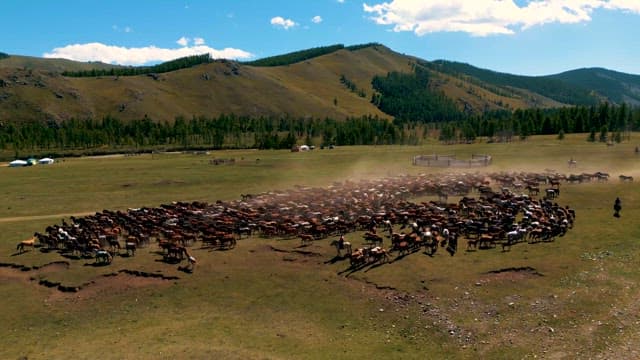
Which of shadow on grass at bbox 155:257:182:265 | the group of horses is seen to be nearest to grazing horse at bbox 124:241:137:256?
the group of horses

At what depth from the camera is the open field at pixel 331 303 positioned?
21125 millimetres

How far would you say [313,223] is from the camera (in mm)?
38750

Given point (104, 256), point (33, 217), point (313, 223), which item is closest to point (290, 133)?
point (33, 217)

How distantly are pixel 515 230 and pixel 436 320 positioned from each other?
1477 cm

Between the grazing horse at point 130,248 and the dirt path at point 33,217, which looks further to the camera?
the dirt path at point 33,217

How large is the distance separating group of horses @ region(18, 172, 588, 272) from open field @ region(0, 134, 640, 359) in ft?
4.46

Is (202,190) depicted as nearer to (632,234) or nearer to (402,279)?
(402,279)

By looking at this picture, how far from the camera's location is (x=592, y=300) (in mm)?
24438

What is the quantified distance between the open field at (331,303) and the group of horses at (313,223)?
136 cm

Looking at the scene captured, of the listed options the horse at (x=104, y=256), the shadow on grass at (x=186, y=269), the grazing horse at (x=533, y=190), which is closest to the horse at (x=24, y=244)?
the horse at (x=104, y=256)

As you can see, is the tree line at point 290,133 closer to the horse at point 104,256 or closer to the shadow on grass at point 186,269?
the horse at point 104,256

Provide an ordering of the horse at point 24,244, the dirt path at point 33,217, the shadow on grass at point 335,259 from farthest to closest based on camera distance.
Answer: the dirt path at point 33,217 < the horse at point 24,244 < the shadow on grass at point 335,259

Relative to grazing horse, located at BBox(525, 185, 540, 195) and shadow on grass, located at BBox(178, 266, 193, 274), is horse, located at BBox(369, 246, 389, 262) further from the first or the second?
grazing horse, located at BBox(525, 185, 540, 195)

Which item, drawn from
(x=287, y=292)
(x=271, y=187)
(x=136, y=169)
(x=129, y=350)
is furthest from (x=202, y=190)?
(x=129, y=350)
